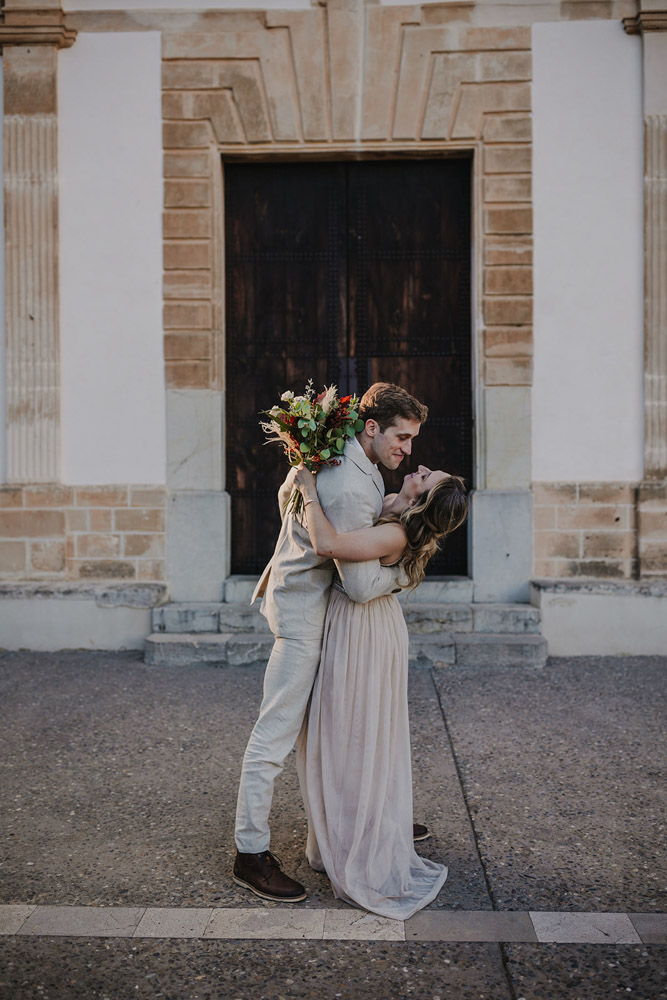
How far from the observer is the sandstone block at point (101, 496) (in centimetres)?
732

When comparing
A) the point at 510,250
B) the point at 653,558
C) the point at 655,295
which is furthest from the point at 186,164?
the point at 653,558

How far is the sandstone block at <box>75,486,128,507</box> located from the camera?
732 cm

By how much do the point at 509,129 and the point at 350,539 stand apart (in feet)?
16.9

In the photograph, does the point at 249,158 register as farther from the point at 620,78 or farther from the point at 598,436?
the point at 598,436

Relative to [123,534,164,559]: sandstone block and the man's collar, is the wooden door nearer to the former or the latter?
[123,534,164,559]: sandstone block

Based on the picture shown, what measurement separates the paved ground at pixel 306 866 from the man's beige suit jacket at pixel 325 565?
100 centimetres

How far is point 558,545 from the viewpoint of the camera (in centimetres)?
716

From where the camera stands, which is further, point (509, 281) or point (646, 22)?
A: point (509, 281)

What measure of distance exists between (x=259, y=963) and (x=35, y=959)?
0.70m

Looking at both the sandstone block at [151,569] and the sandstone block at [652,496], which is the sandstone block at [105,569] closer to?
the sandstone block at [151,569]

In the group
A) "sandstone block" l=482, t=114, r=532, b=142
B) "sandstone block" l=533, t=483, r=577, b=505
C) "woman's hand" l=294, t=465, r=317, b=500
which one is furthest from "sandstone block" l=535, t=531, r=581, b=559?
"woman's hand" l=294, t=465, r=317, b=500

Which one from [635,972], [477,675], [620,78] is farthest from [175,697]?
[620,78]

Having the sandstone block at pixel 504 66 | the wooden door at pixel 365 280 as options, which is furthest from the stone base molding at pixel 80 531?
the sandstone block at pixel 504 66

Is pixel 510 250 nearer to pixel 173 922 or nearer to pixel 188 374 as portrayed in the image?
pixel 188 374
